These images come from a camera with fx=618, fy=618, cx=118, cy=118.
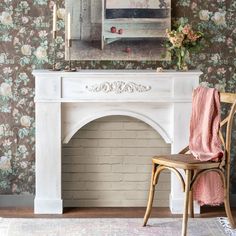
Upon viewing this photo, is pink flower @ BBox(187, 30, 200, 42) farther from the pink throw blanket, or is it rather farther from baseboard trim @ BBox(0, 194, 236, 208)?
baseboard trim @ BBox(0, 194, 236, 208)

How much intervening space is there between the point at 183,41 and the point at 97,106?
0.81 meters

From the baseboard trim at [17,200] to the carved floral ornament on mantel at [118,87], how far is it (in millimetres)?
1036

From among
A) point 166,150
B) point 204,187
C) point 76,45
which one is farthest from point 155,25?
point 204,187

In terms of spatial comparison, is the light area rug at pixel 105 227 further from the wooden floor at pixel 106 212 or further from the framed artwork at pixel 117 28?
the framed artwork at pixel 117 28

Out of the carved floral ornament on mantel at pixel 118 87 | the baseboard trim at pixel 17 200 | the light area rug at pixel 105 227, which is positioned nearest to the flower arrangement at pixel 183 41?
the carved floral ornament on mantel at pixel 118 87

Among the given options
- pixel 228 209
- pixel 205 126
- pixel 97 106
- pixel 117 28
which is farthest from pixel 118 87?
pixel 228 209

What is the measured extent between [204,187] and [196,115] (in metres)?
0.61

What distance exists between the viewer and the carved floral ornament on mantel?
4.59m

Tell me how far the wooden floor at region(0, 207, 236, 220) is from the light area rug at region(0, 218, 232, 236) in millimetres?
120

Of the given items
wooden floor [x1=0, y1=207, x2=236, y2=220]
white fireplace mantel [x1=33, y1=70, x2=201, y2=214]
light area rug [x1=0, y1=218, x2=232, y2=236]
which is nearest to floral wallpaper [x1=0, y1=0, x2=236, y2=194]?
white fireplace mantel [x1=33, y1=70, x2=201, y2=214]

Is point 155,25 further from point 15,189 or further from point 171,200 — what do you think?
point 15,189

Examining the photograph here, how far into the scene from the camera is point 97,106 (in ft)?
15.4

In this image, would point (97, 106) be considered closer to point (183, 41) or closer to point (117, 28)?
point (117, 28)

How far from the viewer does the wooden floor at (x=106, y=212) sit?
4.63 metres
